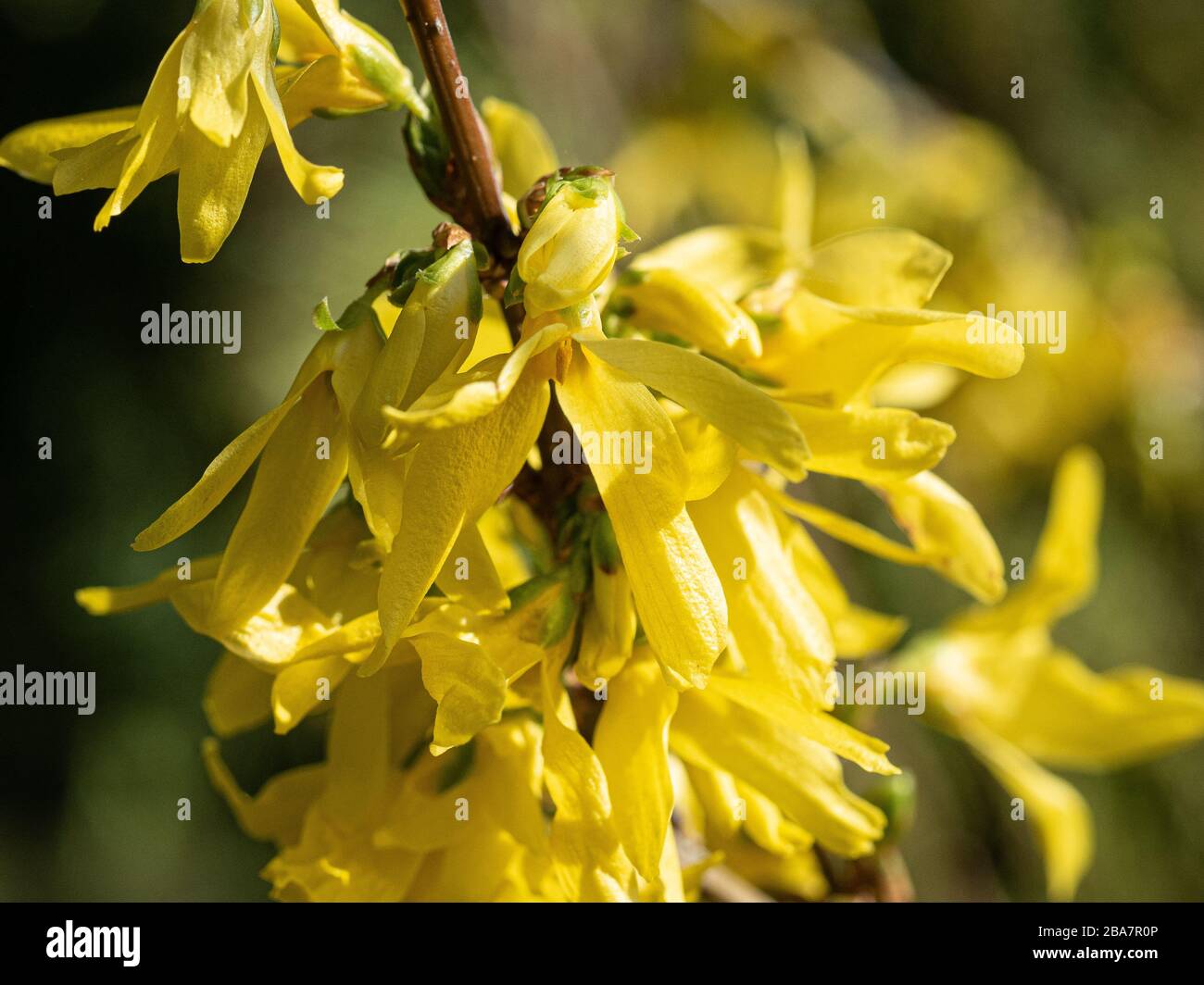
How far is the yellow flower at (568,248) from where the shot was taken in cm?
72

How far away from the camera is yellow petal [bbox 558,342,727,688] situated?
2.39 feet

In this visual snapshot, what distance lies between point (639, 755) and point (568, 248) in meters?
0.37

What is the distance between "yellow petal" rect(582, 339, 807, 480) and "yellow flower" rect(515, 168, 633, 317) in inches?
1.7

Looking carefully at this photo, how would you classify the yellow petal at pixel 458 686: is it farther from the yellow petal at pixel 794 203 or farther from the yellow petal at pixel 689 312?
the yellow petal at pixel 794 203

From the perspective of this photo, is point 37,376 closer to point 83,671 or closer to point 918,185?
point 83,671

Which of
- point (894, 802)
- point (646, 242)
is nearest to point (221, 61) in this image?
point (894, 802)

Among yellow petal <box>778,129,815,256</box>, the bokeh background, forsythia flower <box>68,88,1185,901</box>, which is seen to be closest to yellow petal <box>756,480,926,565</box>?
forsythia flower <box>68,88,1185,901</box>

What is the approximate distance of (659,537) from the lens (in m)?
0.74

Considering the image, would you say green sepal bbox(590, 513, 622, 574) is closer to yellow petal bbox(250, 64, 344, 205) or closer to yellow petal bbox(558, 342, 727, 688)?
yellow petal bbox(558, 342, 727, 688)

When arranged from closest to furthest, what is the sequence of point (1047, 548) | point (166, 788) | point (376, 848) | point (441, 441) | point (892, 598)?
point (441, 441)
point (376, 848)
point (1047, 548)
point (166, 788)
point (892, 598)

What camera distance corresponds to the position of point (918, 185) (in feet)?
8.22

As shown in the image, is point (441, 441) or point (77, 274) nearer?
point (441, 441)

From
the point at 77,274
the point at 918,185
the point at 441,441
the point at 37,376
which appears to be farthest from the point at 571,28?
the point at 441,441

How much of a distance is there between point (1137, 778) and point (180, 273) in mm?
2428
